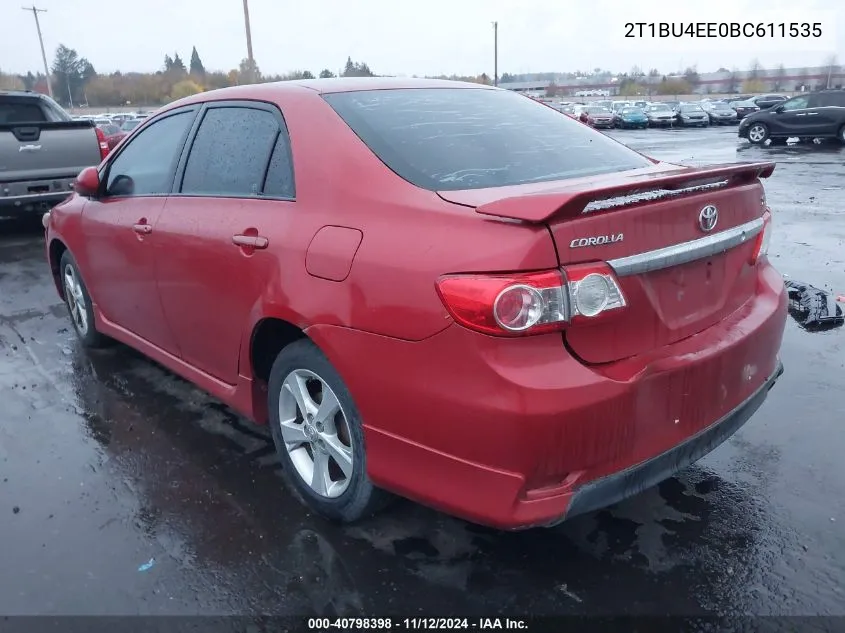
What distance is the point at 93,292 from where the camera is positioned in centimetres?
467

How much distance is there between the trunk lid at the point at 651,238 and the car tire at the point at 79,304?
339 cm

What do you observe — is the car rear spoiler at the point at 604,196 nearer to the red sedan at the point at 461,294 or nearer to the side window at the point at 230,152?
the red sedan at the point at 461,294

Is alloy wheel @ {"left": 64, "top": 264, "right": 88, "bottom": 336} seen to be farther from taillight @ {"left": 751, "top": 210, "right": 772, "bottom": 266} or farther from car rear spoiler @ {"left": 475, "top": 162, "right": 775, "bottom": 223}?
taillight @ {"left": 751, "top": 210, "right": 772, "bottom": 266}

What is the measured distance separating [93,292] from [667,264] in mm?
3715

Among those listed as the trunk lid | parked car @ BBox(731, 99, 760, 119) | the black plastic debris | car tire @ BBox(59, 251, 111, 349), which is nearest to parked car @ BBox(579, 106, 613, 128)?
parked car @ BBox(731, 99, 760, 119)

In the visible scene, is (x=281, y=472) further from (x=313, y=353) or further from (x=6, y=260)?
(x=6, y=260)

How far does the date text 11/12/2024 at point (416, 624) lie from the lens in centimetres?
239

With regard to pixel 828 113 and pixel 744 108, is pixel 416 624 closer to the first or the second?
pixel 828 113

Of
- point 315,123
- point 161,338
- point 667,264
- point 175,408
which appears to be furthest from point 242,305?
point 667,264

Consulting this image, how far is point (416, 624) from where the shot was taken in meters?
2.40

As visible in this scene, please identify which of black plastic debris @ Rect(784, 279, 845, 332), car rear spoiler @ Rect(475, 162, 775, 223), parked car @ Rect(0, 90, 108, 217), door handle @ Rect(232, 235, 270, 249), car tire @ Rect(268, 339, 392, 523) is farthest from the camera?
parked car @ Rect(0, 90, 108, 217)

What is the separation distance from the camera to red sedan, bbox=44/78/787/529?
7.04 feet

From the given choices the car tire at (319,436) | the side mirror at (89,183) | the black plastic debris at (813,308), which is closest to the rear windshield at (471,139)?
the car tire at (319,436)

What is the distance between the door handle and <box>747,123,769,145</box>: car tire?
76.4 ft
